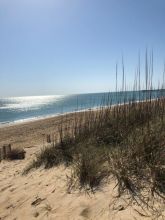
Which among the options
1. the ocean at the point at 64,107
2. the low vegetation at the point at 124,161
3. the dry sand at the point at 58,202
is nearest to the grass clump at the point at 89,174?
the low vegetation at the point at 124,161

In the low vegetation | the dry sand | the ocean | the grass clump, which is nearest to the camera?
the dry sand

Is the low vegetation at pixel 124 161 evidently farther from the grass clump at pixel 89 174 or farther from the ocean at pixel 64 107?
the ocean at pixel 64 107

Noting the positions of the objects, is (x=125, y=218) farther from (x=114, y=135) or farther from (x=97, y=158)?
(x=114, y=135)

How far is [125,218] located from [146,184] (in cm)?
51

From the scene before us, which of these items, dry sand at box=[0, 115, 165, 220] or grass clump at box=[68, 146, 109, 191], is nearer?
dry sand at box=[0, 115, 165, 220]

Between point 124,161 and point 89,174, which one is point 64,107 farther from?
point 124,161

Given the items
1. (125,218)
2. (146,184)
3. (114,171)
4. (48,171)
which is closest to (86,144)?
(48,171)

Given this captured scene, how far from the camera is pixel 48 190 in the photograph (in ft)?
11.4

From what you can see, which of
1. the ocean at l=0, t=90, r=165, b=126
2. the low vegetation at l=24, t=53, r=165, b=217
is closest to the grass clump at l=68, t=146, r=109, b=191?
the low vegetation at l=24, t=53, r=165, b=217

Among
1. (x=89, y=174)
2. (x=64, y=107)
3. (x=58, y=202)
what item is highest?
(x=89, y=174)

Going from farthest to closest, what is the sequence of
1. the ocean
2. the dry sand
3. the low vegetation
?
the ocean < the low vegetation < the dry sand

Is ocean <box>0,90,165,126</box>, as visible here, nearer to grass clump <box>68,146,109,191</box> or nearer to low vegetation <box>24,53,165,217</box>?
low vegetation <box>24,53,165,217</box>

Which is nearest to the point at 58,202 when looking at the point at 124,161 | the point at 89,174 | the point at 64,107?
the point at 89,174

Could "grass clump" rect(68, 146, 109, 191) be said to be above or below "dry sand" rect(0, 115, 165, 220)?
above
